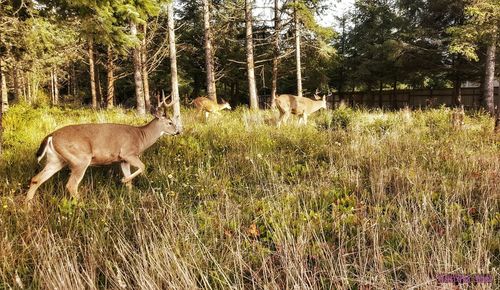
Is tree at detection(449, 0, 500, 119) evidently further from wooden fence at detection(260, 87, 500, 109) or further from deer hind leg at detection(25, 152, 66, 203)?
deer hind leg at detection(25, 152, 66, 203)

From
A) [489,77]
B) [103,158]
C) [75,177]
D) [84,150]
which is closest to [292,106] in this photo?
[103,158]

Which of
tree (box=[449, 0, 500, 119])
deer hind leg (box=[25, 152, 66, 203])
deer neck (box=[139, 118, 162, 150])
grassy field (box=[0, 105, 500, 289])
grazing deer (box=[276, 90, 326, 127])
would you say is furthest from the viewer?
grazing deer (box=[276, 90, 326, 127])

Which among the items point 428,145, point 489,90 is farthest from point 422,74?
point 428,145

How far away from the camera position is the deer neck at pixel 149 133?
20.3 ft

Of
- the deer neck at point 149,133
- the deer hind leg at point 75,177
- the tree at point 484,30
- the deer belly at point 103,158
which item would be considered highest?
the tree at point 484,30

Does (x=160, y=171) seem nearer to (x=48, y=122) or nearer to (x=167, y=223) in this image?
(x=167, y=223)

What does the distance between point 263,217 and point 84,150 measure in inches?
103

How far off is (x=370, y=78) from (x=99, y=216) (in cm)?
2827

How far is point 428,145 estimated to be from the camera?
7.30 metres

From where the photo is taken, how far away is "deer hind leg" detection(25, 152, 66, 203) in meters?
4.82

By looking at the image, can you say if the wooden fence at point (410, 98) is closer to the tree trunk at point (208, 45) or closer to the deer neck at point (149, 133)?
the tree trunk at point (208, 45)

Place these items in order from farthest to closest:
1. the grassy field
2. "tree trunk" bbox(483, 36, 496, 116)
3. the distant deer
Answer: "tree trunk" bbox(483, 36, 496, 116)
the distant deer
the grassy field

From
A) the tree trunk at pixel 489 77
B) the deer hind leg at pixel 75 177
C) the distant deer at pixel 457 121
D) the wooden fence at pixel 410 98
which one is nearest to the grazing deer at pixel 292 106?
the distant deer at pixel 457 121

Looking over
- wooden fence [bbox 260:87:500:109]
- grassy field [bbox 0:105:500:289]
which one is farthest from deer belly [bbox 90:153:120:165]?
wooden fence [bbox 260:87:500:109]
